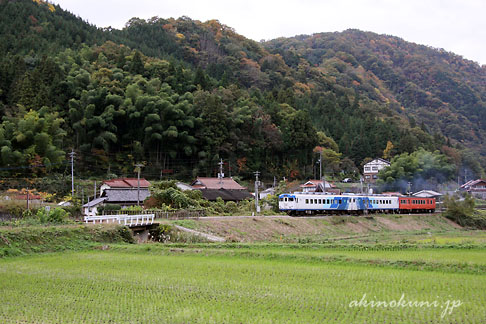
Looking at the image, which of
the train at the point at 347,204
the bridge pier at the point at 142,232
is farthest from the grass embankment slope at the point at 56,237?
the train at the point at 347,204

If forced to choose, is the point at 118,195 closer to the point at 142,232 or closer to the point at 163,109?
the point at 163,109

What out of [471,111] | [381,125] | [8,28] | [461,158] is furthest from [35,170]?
[471,111]

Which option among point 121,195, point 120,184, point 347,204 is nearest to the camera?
point 121,195

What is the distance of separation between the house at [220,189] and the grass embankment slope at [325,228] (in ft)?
28.7

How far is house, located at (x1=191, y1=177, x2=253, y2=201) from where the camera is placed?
3761 centimetres

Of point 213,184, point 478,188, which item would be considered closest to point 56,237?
point 213,184

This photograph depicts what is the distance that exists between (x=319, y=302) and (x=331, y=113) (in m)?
69.7

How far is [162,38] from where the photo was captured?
8838 cm

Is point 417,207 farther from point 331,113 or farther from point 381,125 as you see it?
point 331,113

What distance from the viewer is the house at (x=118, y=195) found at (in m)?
32.7

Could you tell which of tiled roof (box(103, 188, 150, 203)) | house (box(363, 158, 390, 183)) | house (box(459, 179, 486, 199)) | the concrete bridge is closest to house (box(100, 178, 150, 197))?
tiled roof (box(103, 188, 150, 203))

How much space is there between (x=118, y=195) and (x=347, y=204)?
17.1 metres

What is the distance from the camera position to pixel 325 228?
30.0m
